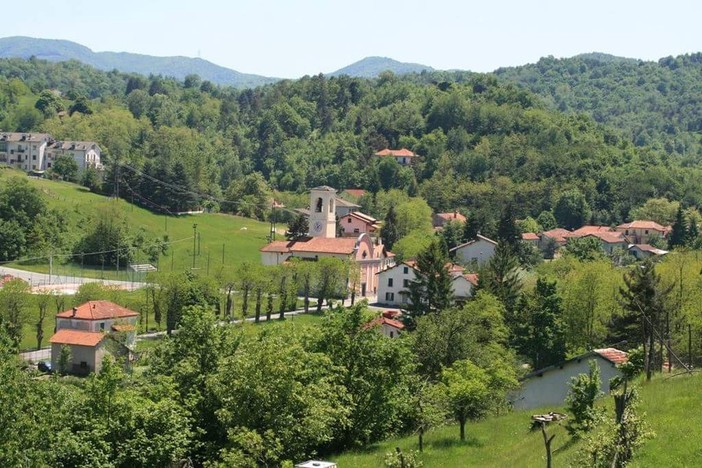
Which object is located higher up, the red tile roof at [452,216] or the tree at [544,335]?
the red tile roof at [452,216]

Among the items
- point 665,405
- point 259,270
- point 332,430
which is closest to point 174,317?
point 259,270

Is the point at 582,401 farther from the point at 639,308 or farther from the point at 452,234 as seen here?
the point at 452,234

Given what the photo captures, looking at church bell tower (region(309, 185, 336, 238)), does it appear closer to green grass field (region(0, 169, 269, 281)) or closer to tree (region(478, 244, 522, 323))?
green grass field (region(0, 169, 269, 281))

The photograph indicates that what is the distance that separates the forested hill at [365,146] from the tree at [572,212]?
4.01 ft

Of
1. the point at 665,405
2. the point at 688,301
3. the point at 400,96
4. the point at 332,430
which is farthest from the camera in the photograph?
the point at 400,96

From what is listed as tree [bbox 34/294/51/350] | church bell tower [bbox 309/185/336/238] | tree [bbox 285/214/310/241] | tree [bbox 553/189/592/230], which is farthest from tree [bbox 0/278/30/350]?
tree [bbox 553/189/592/230]

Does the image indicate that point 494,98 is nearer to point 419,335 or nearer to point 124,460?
point 419,335

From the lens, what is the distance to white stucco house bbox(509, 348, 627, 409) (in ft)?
108

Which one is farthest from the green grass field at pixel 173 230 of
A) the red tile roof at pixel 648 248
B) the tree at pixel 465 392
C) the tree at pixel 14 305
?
the tree at pixel 465 392

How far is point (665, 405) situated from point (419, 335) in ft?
52.0

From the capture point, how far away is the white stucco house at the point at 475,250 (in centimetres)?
8344

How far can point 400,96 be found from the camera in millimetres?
162875

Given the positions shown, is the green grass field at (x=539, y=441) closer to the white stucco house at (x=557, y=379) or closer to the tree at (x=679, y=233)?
the white stucco house at (x=557, y=379)

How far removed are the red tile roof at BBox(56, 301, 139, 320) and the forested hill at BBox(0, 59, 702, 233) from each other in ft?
141
